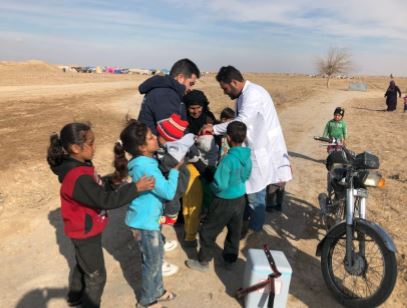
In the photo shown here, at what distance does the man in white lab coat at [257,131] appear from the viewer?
3871 mm

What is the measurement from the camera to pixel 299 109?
61.0ft

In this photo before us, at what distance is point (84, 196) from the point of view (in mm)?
2646

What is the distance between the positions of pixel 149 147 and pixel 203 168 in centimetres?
117

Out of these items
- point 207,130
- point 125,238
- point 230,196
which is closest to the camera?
point 230,196

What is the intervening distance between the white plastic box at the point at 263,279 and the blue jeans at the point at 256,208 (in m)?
1.03

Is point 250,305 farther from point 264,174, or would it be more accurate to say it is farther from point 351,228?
point 264,174

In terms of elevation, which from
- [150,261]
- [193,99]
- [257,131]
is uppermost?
[193,99]

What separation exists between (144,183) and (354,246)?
2.24 metres

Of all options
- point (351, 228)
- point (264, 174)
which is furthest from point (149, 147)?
point (351, 228)

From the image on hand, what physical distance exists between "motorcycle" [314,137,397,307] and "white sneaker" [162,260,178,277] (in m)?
1.49

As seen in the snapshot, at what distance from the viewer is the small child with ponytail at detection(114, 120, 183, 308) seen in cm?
290

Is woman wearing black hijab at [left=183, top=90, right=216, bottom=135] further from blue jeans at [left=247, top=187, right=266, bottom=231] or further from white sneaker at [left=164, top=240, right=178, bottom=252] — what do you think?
white sneaker at [left=164, top=240, right=178, bottom=252]

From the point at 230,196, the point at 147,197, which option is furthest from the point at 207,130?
the point at 147,197

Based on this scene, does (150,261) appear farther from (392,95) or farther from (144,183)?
(392,95)
